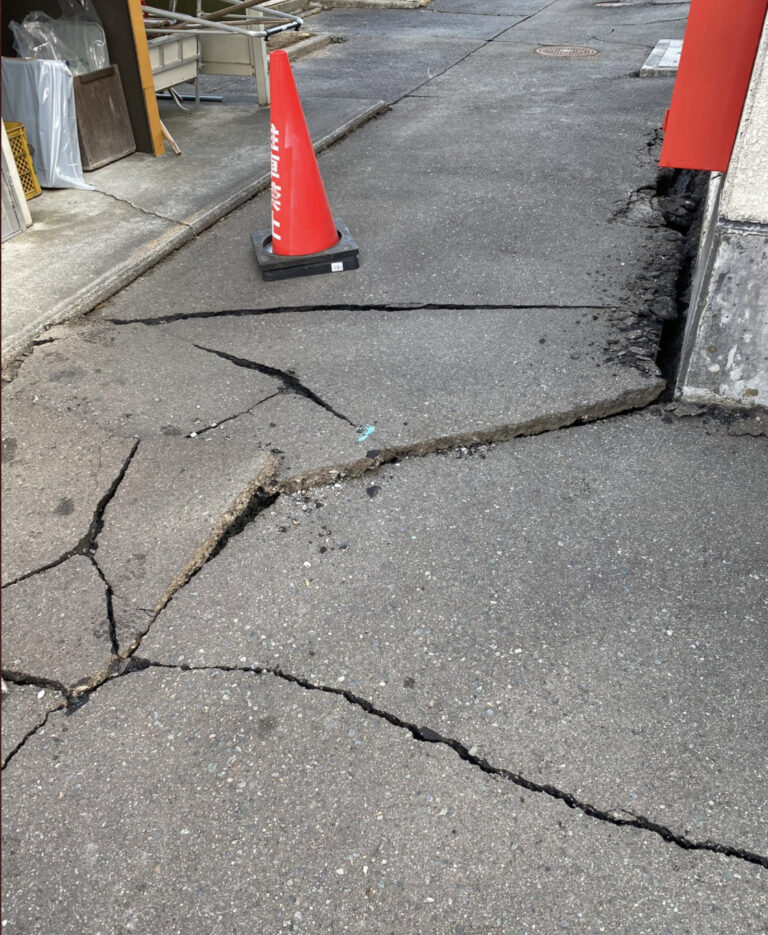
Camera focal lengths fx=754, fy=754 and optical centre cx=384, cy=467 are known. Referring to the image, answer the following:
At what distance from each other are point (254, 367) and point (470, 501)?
4.43ft

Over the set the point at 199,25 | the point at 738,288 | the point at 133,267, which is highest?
the point at 199,25

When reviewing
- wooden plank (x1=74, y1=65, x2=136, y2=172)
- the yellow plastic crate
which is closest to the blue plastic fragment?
the yellow plastic crate

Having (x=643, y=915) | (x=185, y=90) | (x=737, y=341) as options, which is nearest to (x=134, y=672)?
(x=643, y=915)

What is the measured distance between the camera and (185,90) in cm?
801

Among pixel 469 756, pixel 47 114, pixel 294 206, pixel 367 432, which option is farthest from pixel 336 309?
pixel 47 114

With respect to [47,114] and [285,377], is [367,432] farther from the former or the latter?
[47,114]

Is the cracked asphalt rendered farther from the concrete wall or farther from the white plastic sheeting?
the white plastic sheeting

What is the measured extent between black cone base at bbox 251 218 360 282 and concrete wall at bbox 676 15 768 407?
6.56ft

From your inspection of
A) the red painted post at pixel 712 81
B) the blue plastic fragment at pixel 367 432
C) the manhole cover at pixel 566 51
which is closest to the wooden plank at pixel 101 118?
the blue plastic fragment at pixel 367 432

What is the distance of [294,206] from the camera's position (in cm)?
429

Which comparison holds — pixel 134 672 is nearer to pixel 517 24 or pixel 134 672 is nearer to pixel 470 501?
pixel 470 501

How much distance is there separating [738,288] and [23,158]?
464 centimetres

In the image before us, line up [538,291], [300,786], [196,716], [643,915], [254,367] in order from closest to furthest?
[643,915] → [300,786] → [196,716] → [254,367] → [538,291]

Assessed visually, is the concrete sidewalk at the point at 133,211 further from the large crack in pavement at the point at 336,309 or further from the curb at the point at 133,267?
the large crack in pavement at the point at 336,309
